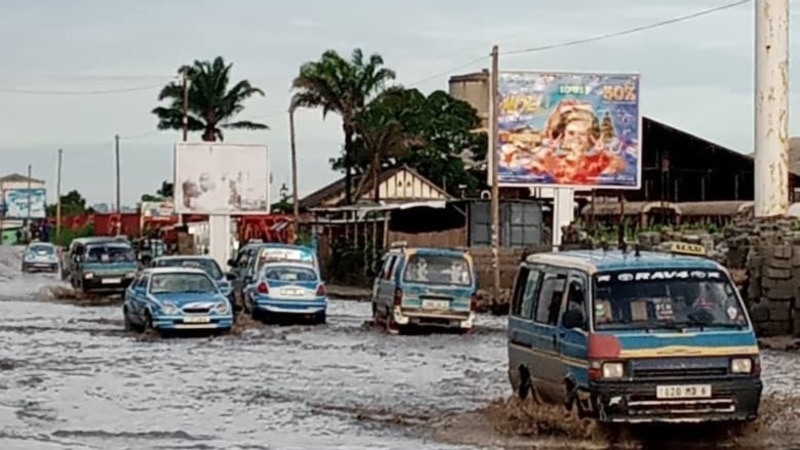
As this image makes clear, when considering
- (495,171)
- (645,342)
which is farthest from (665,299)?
(495,171)

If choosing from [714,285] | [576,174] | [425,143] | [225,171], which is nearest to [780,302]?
[714,285]

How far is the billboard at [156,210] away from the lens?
110 meters

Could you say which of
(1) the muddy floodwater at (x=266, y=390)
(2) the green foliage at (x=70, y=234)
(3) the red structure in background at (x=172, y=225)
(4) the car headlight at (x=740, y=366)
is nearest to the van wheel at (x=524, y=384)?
(1) the muddy floodwater at (x=266, y=390)

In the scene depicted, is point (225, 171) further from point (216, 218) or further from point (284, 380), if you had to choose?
point (284, 380)

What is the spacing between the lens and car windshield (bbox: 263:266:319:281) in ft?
127

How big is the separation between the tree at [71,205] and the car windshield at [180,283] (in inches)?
5271

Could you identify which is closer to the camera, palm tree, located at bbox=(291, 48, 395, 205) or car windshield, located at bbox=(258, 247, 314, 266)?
car windshield, located at bbox=(258, 247, 314, 266)

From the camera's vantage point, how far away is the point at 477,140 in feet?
303

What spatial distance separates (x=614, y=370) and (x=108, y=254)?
3936 cm

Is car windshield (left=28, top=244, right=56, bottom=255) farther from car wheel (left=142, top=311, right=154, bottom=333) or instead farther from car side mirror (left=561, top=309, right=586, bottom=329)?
car side mirror (left=561, top=309, right=586, bottom=329)

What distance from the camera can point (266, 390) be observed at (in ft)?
77.8

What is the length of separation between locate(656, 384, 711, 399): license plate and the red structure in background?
58.9 m

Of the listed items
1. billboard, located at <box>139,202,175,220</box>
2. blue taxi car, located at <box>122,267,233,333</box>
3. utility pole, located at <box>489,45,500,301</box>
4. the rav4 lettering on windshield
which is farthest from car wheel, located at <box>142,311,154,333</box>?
billboard, located at <box>139,202,175,220</box>

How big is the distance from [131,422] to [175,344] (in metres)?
13.2
